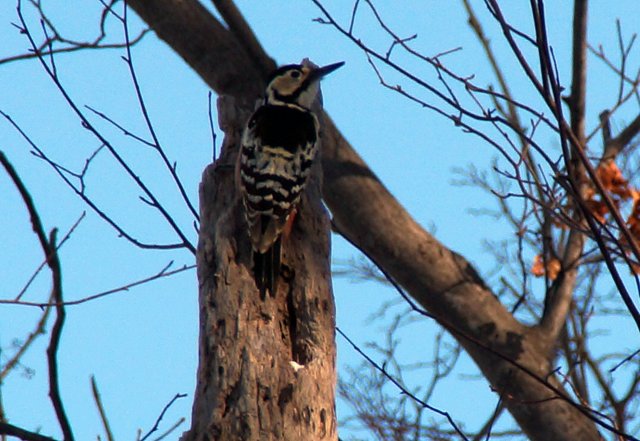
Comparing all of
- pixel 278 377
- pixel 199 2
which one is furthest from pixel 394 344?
pixel 278 377

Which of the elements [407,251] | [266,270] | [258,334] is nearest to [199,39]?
[407,251]

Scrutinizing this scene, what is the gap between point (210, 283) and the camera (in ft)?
12.6

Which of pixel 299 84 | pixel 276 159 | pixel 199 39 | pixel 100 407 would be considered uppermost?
pixel 199 39

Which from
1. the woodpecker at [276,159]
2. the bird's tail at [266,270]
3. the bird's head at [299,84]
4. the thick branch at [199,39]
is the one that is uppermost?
the thick branch at [199,39]

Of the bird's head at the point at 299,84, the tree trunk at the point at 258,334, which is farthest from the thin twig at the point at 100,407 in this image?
the bird's head at the point at 299,84

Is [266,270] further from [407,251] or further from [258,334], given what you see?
[407,251]

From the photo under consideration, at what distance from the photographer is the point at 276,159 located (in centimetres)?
439

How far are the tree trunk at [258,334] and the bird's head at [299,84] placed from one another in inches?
36.8

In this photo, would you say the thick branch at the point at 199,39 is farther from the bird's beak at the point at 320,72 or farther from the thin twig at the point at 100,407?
the thin twig at the point at 100,407

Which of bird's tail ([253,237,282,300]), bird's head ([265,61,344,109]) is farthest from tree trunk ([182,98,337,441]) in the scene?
bird's head ([265,61,344,109])

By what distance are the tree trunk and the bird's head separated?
93cm

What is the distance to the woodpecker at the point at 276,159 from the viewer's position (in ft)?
12.8

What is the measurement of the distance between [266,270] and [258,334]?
0.29 m

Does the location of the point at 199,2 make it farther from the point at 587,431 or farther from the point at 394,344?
the point at 587,431
